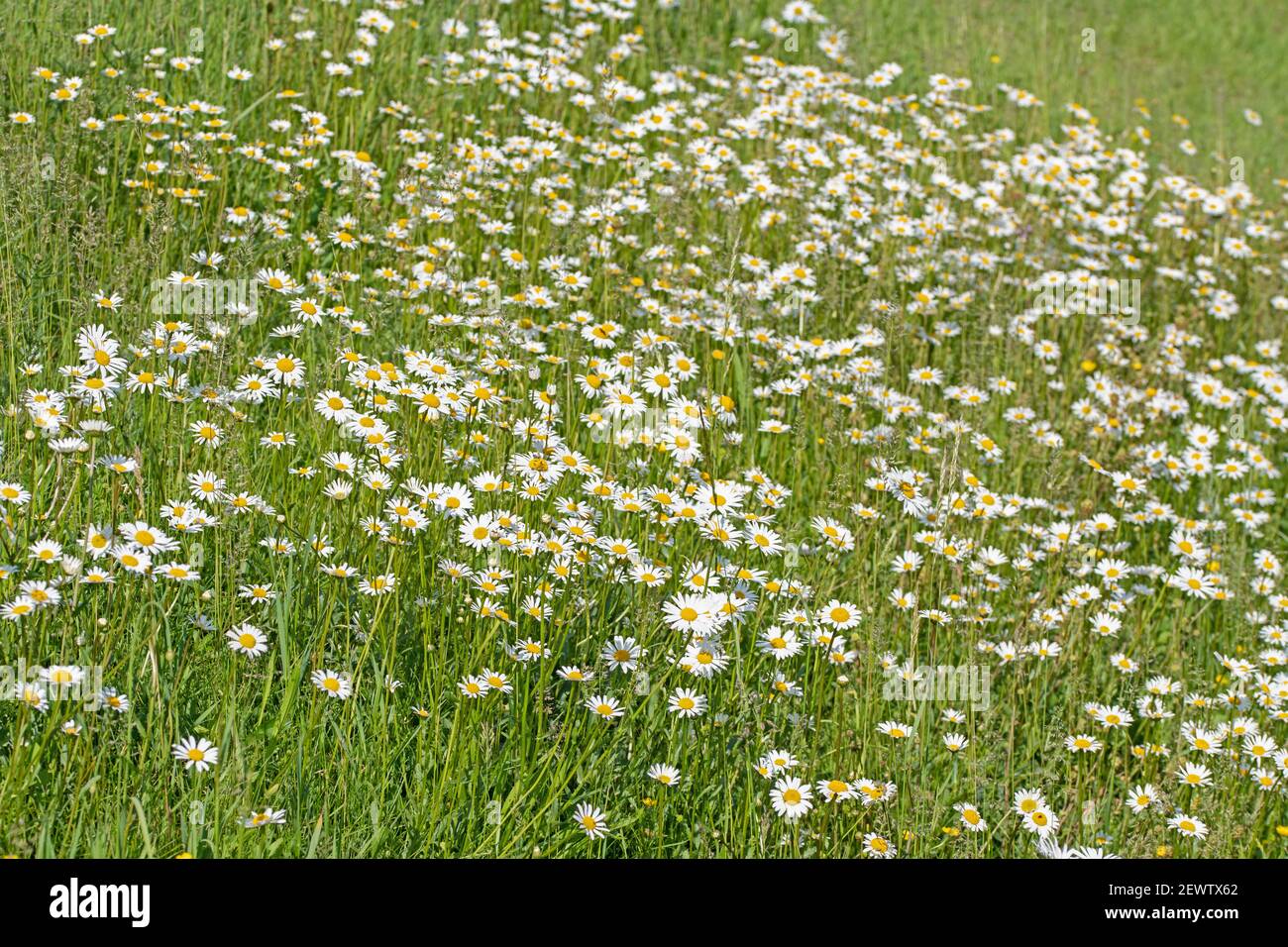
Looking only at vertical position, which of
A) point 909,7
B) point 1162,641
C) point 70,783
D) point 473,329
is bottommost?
point 1162,641

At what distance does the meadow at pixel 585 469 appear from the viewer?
9.18 ft

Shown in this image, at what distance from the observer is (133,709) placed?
8.75ft

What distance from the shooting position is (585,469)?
340 cm

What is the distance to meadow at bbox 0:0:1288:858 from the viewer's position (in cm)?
280

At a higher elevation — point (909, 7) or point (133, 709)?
point (909, 7)

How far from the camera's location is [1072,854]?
294 cm

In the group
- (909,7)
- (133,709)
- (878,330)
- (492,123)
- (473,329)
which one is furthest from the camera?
(909,7)

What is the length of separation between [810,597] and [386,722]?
133 cm

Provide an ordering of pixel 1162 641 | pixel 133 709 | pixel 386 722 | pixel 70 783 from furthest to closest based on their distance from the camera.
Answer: pixel 1162 641
pixel 386 722
pixel 133 709
pixel 70 783
